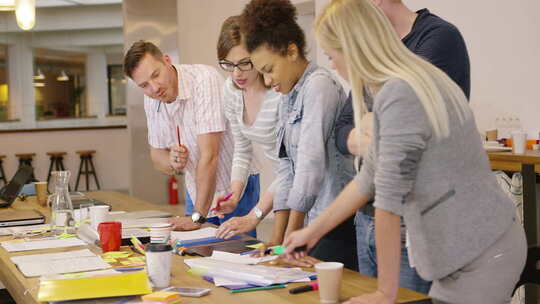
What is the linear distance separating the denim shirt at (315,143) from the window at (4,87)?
1061cm

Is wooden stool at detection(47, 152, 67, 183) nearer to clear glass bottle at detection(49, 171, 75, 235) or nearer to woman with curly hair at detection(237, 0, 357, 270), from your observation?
clear glass bottle at detection(49, 171, 75, 235)

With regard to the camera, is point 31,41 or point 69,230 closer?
point 69,230

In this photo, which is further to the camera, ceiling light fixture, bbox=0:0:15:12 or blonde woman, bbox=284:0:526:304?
ceiling light fixture, bbox=0:0:15:12

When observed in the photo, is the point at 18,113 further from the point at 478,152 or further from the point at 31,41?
the point at 478,152

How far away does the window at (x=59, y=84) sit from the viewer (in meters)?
12.4

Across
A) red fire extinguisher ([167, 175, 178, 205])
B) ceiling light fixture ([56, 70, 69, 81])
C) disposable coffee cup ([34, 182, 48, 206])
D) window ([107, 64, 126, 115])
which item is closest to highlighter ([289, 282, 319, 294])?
disposable coffee cup ([34, 182, 48, 206])

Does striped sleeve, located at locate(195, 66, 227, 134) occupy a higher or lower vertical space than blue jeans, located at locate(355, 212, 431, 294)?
higher

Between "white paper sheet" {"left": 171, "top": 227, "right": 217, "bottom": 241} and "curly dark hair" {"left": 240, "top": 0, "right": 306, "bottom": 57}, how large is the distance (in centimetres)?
78

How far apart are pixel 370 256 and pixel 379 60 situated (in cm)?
70

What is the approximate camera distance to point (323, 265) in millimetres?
1654

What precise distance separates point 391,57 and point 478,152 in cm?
29

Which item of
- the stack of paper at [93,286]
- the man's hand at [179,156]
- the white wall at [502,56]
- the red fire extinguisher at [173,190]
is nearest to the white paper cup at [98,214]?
the man's hand at [179,156]

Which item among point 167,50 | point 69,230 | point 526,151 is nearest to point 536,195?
point 526,151

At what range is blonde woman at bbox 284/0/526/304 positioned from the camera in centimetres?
148
